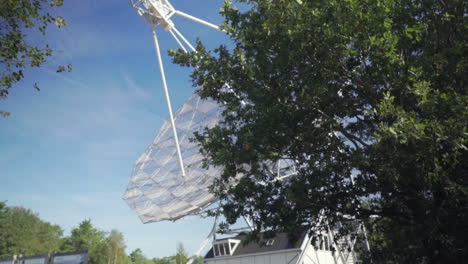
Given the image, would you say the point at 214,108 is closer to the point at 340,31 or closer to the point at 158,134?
the point at 158,134

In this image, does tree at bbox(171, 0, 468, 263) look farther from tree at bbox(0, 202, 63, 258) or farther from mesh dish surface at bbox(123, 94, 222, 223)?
tree at bbox(0, 202, 63, 258)

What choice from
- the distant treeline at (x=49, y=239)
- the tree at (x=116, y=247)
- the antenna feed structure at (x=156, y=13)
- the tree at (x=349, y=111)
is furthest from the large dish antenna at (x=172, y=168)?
the tree at (x=116, y=247)

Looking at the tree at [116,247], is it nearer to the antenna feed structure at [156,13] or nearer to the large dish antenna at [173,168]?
the large dish antenna at [173,168]

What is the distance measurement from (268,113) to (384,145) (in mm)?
3424

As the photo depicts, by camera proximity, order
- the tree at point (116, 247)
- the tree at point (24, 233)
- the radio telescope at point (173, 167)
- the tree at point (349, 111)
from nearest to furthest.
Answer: the tree at point (349, 111) < the radio telescope at point (173, 167) < the tree at point (24, 233) < the tree at point (116, 247)

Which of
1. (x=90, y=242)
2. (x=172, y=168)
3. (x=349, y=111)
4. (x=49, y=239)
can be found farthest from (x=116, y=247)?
(x=349, y=111)

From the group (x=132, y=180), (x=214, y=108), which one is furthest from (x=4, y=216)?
(x=214, y=108)

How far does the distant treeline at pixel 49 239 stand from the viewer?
73.7m

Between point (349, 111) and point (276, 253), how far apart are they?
61.0ft

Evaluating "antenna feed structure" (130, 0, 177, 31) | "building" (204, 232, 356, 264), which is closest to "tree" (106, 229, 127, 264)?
"building" (204, 232, 356, 264)

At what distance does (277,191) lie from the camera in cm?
1246

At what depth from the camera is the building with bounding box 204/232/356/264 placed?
26.6m

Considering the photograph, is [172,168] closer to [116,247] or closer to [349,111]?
[349,111]

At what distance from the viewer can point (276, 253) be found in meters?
27.8
